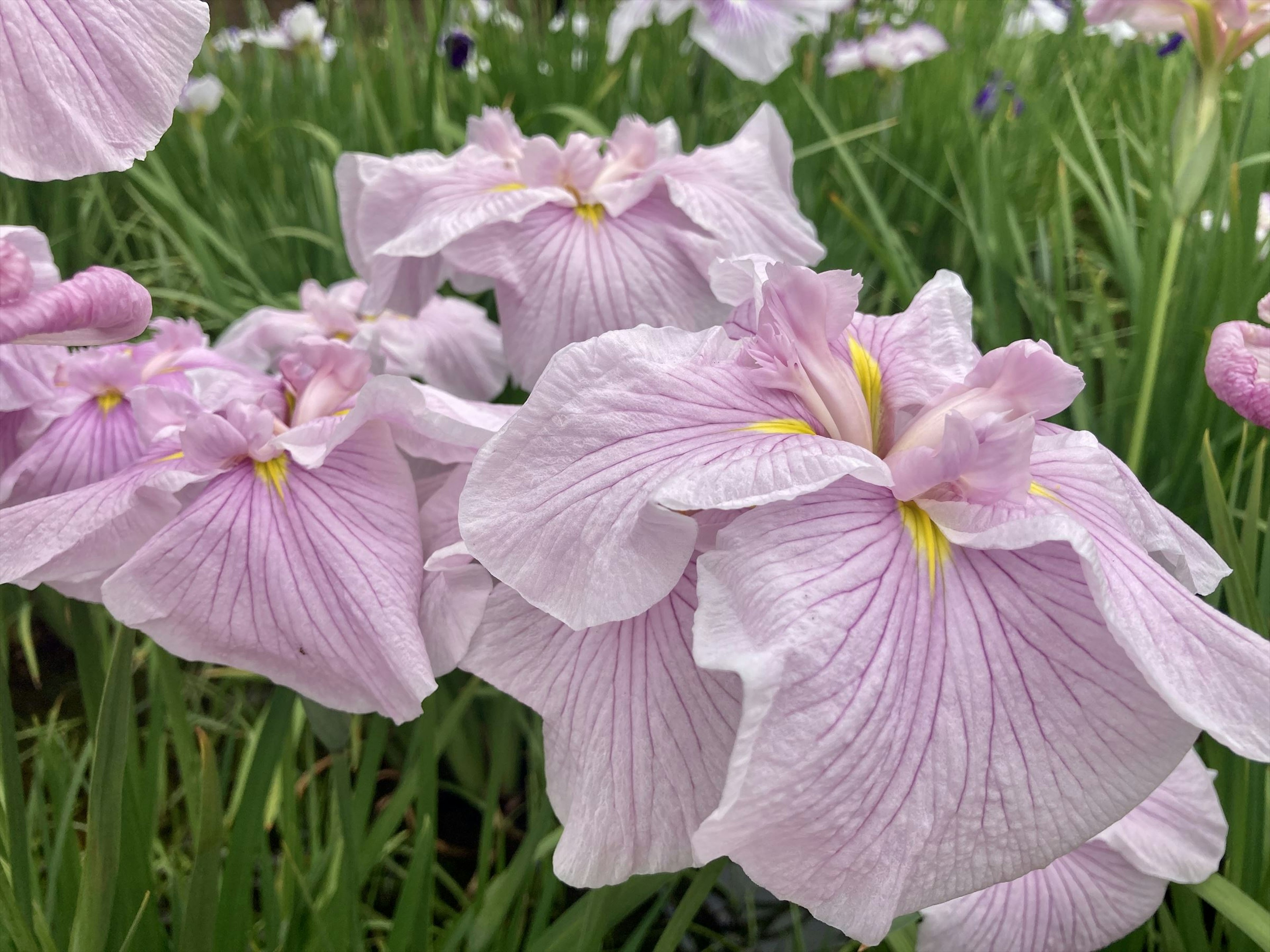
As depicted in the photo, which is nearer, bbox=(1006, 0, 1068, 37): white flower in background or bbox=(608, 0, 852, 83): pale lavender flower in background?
bbox=(608, 0, 852, 83): pale lavender flower in background

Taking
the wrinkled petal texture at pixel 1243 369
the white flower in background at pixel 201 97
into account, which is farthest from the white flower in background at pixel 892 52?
the wrinkled petal texture at pixel 1243 369

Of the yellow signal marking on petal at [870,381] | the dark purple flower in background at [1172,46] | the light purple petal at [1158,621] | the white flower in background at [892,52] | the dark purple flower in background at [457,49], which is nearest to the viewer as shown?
the light purple petal at [1158,621]

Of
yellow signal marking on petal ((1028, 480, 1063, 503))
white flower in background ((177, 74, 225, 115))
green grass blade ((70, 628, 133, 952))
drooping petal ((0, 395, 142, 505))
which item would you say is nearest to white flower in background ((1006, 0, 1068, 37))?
white flower in background ((177, 74, 225, 115))

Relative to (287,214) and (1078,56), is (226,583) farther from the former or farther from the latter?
(1078,56)

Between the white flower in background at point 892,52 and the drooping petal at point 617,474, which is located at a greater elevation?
the white flower in background at point 892,52

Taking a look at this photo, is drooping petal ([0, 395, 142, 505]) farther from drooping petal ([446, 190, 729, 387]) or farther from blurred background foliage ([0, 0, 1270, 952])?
drooping petal ([446, 190, 729, 387])

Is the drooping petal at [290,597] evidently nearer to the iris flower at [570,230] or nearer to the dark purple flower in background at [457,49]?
the iris flower at [570,230]
